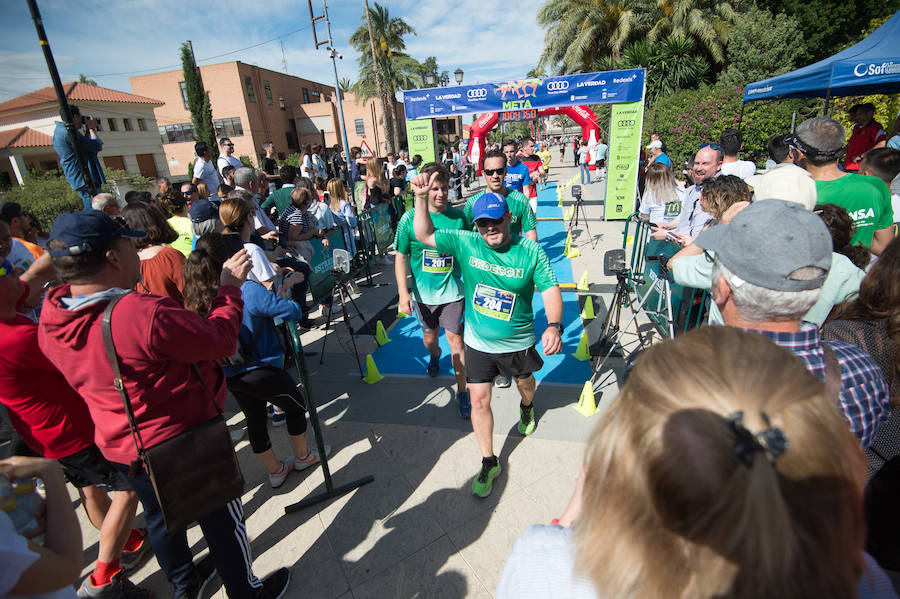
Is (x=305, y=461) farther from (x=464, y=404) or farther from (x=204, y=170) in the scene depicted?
(x=204, y=170)

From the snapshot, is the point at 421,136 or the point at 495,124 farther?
the point at 495,124

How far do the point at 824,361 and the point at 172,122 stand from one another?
5115 centimetres

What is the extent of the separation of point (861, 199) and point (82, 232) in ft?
16.2

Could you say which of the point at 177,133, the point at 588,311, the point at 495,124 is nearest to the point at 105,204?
the point at 588,311

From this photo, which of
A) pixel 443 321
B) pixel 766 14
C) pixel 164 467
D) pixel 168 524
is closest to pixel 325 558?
pixel 168 524

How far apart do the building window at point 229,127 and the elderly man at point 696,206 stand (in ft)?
142

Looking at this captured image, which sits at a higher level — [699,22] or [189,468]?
[699,22]

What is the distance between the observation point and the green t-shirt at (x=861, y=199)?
3.19 meters

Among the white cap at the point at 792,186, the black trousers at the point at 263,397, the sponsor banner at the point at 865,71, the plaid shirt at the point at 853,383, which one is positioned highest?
the sponsor banner at the point at 865,71

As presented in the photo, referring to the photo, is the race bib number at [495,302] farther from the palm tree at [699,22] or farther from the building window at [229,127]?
the building window at [229,127]

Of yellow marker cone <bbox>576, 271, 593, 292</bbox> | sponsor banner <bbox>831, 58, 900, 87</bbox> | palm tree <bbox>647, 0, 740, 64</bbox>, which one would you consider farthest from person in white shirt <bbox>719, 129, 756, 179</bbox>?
palm tree <bbox>647, 0, 740, 64</bbox>

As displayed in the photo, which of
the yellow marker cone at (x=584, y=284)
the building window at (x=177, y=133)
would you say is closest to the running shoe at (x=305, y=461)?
the yellow marker cone at (x=584, y=284)

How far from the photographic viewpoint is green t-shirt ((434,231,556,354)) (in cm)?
283

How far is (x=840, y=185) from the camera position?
3229 mm
